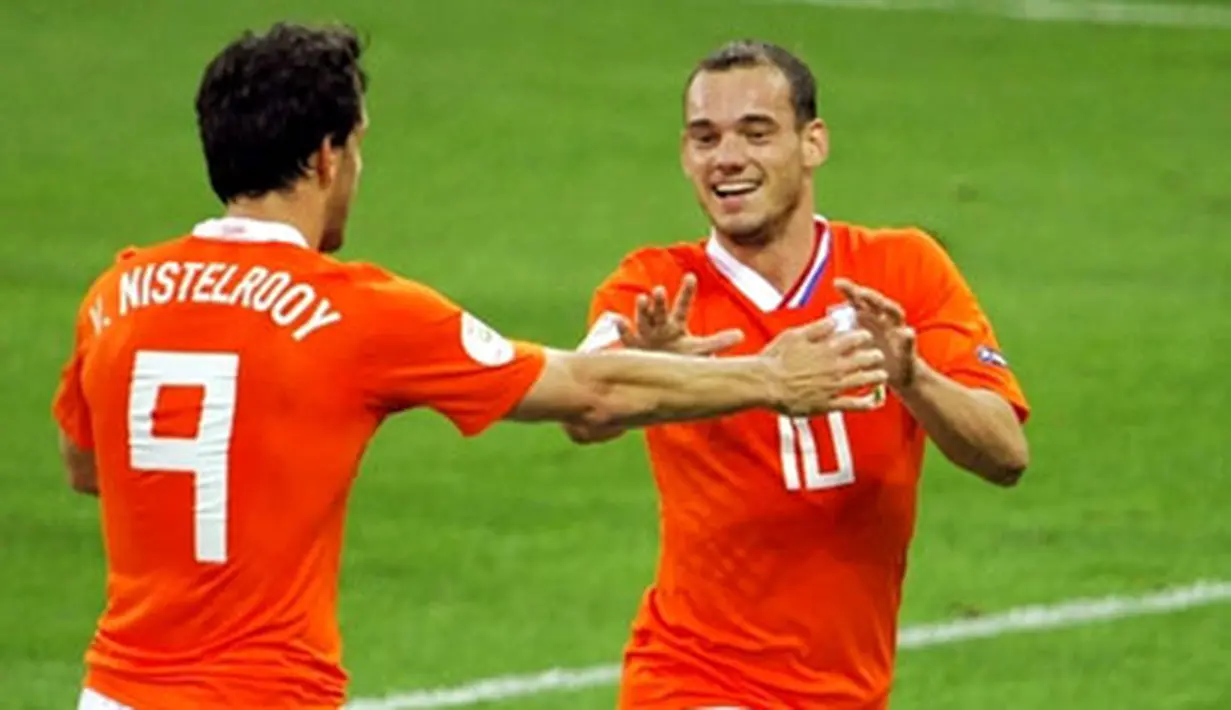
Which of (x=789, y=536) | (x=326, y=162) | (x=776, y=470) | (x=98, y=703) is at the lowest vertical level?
(x=98, y=703)

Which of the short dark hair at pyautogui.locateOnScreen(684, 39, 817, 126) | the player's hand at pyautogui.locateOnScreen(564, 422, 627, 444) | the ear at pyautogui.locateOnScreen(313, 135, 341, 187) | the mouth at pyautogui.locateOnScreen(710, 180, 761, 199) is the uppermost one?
the short dark hair at pyautogui.locateOnScreen(684, 39, 817, 126)

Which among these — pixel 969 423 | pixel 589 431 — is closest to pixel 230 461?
pixel 589 431

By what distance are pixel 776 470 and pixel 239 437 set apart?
1.76m

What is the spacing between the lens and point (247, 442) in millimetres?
7117

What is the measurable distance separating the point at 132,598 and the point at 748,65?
2.39m

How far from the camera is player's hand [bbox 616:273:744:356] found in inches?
311

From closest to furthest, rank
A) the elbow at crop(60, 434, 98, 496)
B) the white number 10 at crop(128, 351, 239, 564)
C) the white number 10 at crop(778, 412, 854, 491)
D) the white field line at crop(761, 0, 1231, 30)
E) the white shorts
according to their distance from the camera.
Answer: the white number 10 at crop(128, 351, 239, 564)
the white shorts
the elbow at crop(60, 434, 98, 496)
the white number 10 at crop(778, 412, 854, 491)
the white field line at crop(761, 0, 1231, 30)

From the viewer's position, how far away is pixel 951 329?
8.48 metres

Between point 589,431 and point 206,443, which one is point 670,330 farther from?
point 206,443

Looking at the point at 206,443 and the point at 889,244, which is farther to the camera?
the point at 889,244

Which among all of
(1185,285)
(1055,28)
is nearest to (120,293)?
(1185,285)

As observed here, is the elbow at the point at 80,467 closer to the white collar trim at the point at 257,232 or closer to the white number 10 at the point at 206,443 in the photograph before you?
the white number 10 at the point at 206,443

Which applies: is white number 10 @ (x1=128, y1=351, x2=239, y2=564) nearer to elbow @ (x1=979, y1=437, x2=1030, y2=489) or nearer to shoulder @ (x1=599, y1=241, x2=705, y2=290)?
shoulder @ (x1=599, y1=241, x2=705, y2=290)

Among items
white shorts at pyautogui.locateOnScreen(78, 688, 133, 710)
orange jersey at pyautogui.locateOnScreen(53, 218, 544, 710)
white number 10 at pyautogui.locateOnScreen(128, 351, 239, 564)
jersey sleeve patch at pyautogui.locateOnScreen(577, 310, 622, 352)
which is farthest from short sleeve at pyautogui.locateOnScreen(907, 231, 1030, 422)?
white shorts at pyautogui.locateOnScreen(78, 688, 133, 710)
